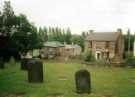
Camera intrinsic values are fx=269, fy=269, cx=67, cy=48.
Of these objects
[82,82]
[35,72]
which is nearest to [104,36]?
[35,72]

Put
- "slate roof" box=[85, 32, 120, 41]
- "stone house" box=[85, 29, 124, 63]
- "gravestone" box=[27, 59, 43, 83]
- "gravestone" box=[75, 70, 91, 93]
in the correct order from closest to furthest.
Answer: "gravestone" box=[75, 70, 91, 93] → "gravestone" box=[27, 59, 43, 83] → "stone house" box=[85, 29, 124, 63] → "slate roof" box=[85, 32, 120, 41]

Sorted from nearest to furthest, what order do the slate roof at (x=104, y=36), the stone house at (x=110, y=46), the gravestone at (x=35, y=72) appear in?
1. the gravestone at (x=35, y=72)
2. the stone house at (x=110, y=46)
3. the slate roof at (x=104, y=36)

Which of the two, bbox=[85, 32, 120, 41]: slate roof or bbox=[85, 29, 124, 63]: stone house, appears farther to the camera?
bbox=[85, 32, 120, 41]: slate roof

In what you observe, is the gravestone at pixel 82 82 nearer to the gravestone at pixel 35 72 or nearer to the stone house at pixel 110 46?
the gravestone at pixel 35 72

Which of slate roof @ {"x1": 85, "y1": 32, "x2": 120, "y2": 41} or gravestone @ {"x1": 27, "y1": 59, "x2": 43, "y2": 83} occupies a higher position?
slate roof @ {"x1": 85, "y1": 32, "x2": 120, "y2": 41}

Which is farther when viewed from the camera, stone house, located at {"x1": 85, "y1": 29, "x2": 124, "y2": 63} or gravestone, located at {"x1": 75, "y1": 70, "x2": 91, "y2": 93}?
stone house, located at {"x1": 85, "y1": 29, "x2": 124, "y2": 63}

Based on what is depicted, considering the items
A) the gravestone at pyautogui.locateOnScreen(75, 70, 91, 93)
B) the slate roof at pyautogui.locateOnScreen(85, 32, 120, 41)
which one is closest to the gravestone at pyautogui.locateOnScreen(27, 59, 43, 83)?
the gravestone at pyautogui.locateOnScreen(75, 70, 91, 93)

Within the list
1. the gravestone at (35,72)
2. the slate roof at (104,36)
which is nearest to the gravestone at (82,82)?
the gravestone at (35,72)

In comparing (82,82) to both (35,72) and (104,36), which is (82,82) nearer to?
(35,72)

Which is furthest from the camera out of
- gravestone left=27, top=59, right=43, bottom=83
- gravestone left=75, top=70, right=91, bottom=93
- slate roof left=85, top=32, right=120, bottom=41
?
slate roof left=85, top=32, right=120, bottom=41

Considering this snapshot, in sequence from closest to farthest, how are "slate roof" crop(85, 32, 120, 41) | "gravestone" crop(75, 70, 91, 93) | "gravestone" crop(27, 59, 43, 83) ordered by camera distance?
"gravestone" crop(75, 70, 91, 93) → "gravestone" crop(27, 59, 43, 83) → "slate roof" crop(85, 32, 120, 41)

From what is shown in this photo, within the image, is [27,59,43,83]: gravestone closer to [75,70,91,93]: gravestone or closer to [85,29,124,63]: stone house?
[75,70,91,93]: gravestone

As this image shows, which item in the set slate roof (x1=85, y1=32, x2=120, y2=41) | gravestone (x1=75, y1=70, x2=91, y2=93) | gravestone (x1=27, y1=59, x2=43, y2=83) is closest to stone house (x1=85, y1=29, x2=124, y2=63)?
slate roof (x1=85, y1=32, x2=120, y2=41)

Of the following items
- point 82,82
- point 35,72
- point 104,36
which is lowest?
point 82,82
